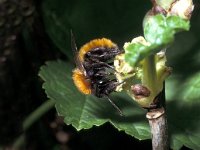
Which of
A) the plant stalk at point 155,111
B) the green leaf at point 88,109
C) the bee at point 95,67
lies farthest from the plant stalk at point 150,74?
the green leaf at point 88,109

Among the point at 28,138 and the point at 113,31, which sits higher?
the point at 113,31

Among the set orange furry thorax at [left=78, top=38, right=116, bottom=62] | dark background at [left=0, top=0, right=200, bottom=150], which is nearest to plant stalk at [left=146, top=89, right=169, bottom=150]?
orange furry thorax at [left=78, top=38, right=116, bottom=62]

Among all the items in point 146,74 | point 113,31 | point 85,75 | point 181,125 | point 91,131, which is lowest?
point 91,131

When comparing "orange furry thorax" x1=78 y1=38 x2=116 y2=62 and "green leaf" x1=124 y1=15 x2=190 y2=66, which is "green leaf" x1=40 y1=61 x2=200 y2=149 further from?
"green leaf" x1=124 y1=15 x2=190 y2=66

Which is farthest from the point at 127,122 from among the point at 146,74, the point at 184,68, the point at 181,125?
the point at 146,74

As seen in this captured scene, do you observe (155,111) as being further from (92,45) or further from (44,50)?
(44,50)

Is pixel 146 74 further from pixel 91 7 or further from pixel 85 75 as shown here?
pixel 91 7
